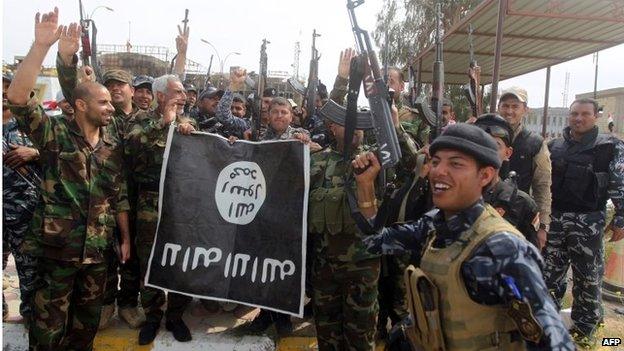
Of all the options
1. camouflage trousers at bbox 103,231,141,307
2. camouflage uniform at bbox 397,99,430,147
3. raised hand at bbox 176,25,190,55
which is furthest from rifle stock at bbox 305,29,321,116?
camouflage trousers at bbox 103,231,141,307

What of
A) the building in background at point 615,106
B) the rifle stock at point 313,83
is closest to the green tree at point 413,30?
the building in background at point 615,106

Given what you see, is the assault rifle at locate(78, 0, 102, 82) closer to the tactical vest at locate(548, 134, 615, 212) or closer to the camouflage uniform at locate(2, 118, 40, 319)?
the camouflage uniform at locate(2, 118, 40, 319)

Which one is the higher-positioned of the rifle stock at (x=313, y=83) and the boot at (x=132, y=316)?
the rifle stock at (x=313, y=83)

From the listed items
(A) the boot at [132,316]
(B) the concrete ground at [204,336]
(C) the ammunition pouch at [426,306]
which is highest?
(C) the ammunition pouch at [426,306]

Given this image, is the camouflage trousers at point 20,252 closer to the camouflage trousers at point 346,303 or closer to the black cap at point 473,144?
the camouflage trousers at point 346,303

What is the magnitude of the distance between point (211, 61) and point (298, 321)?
6.09 m

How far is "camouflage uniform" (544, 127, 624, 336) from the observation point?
4145 millimetres

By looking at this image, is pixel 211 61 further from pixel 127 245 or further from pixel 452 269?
pixel 452 269

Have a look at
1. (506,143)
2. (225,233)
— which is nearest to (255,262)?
(225,233)

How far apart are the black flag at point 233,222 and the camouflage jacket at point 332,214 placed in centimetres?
12

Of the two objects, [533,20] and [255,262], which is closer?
[255,262]

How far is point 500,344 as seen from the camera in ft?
5.55

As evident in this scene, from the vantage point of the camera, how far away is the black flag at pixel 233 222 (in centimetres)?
361

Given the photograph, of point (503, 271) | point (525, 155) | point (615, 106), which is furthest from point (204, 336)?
point (615, 106)
